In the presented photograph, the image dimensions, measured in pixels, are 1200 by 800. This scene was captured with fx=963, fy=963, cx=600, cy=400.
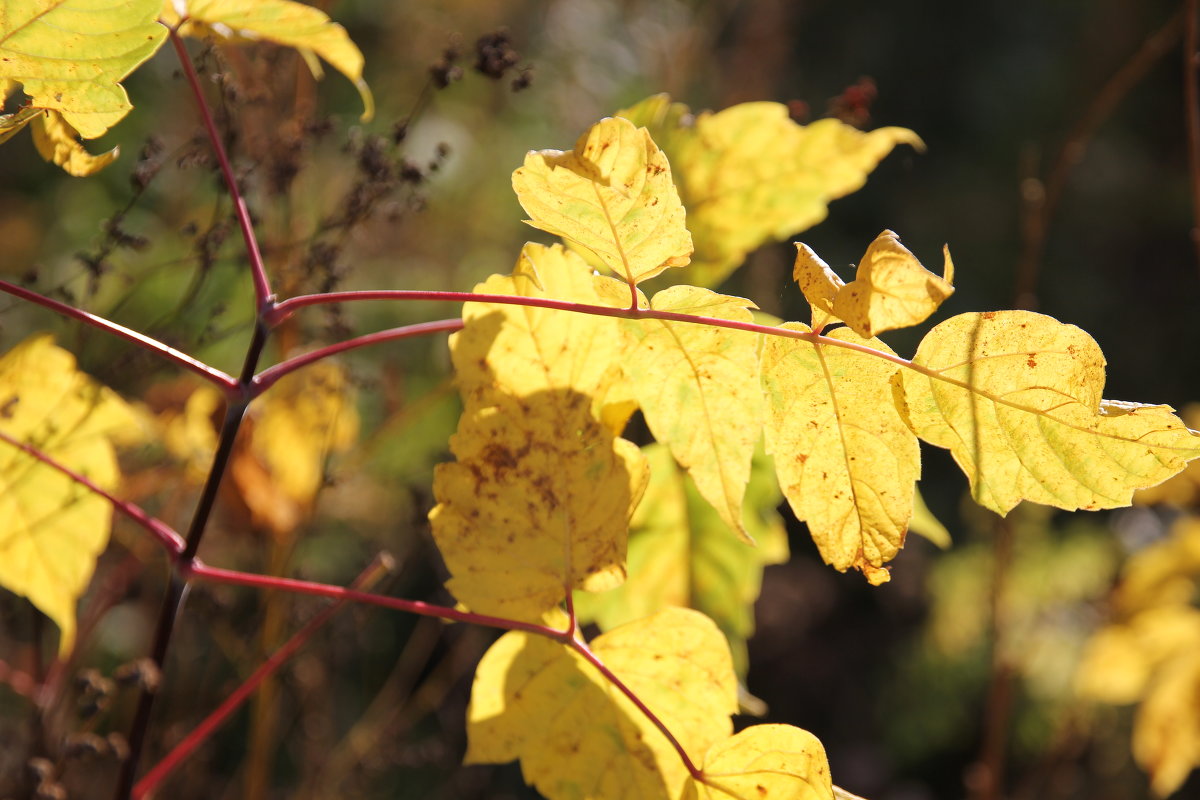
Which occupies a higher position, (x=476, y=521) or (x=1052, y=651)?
(x=476, y=521)

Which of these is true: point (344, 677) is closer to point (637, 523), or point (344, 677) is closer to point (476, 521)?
point (637, 523)

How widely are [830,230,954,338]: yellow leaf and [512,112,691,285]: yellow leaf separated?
2.7 inches

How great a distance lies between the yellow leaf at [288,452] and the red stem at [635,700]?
0.48m

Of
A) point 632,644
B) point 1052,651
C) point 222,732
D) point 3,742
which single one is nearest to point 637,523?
point 632,644

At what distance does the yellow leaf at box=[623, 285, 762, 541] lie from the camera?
393 mm

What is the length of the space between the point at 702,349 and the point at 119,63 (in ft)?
0.85

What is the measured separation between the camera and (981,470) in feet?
1.24

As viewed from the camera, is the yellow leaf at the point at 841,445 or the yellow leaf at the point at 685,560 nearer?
the yellow leaf at the point at 841,445

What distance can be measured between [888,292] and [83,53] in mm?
326

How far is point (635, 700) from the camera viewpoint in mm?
405

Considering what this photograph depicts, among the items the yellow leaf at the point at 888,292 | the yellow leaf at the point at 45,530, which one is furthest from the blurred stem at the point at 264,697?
the yellow leaf at the point at 888,292

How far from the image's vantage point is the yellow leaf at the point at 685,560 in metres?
0.64

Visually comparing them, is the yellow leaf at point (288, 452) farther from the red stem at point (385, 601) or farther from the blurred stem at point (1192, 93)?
the blurred stem at point (1192, 93)

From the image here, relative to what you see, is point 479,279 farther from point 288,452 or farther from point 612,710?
point 612,710
